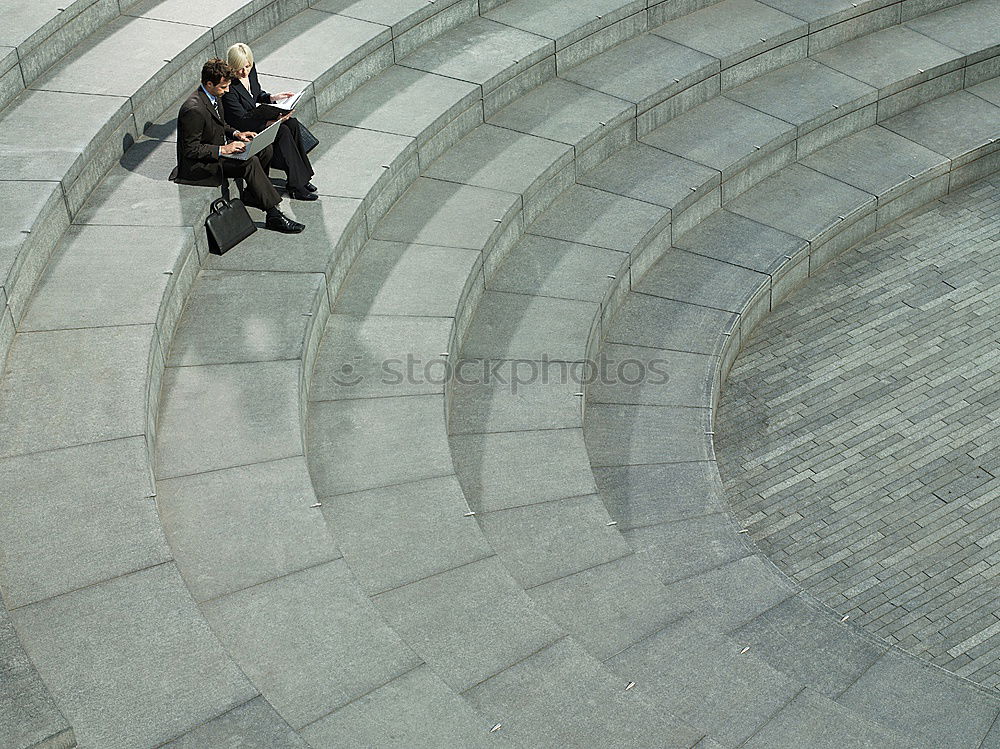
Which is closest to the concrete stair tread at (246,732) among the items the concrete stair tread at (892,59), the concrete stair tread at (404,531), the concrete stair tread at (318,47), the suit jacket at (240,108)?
the concrete stair tread at (404,531)

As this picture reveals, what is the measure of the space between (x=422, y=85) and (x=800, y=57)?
5.21 meters

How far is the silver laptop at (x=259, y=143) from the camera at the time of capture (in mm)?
10711

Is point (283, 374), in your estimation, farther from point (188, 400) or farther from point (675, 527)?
point (675, 527)

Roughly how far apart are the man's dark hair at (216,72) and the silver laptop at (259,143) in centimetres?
55

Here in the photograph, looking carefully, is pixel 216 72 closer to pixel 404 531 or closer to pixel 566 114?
pixel 404 531

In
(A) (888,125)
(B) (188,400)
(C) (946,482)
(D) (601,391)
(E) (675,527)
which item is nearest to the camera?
(B) (188,400)

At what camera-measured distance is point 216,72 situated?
10781mm

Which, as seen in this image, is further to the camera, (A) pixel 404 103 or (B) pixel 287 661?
(A) pixel 404 103

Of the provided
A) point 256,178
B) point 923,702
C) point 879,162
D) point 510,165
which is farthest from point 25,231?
point 879,162

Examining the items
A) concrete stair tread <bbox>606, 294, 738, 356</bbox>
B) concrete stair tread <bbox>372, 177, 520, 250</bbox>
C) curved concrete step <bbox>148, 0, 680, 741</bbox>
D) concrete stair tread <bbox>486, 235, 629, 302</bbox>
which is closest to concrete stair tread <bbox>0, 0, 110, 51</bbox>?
curved concrete step <bbox>148, 0, 680, 741</bbox>

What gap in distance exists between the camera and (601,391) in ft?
38.1

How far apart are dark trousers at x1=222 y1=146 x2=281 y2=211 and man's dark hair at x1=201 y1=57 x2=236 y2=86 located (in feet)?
2.23

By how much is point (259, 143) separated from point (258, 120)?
2.03 ft

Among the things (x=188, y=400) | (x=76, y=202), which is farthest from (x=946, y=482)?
(x=76, y=202)
